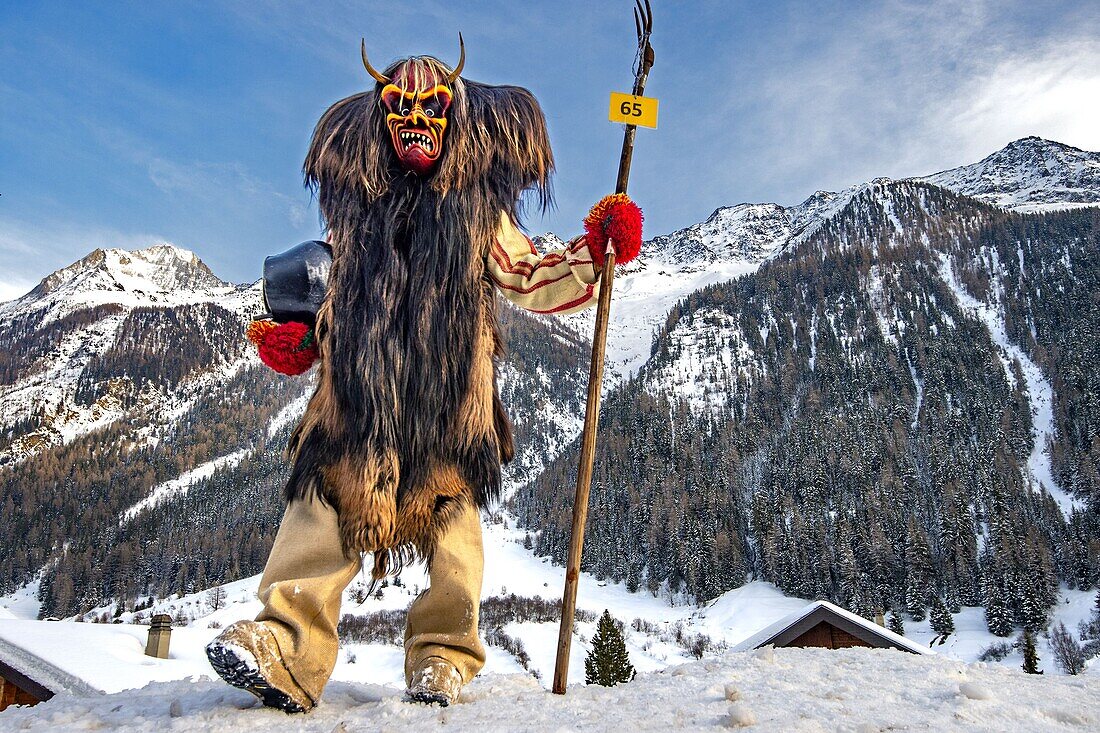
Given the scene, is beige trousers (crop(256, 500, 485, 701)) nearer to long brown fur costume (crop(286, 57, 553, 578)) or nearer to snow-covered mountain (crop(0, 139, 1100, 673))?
long brown fur costume (crop(286, 57, 553, 578))

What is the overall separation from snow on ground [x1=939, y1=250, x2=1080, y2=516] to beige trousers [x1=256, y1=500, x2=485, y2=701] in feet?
268

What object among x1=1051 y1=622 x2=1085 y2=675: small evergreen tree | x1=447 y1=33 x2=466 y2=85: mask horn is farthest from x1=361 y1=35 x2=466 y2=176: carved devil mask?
x1=1051 y1=622 x2=1085 y2=675: small evergreen tree

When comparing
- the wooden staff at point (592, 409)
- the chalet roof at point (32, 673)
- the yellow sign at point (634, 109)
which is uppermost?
the yellow sign at point (634, 109)

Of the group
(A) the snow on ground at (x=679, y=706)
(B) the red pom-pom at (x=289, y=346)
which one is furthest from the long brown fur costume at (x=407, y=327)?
(A) the snow on ground at (x=679, y=706)

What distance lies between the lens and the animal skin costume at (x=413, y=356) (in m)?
2.48

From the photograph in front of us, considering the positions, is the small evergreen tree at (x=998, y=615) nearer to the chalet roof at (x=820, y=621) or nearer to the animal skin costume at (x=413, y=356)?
the chalet roof at (x=820, y=621)

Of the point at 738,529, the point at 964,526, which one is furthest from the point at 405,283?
the point at 738,529

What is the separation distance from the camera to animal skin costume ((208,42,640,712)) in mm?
2477

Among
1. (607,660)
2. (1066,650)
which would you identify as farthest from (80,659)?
(1066,650)

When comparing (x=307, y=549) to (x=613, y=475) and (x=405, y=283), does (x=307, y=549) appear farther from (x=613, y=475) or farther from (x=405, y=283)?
(x=613, y=475)

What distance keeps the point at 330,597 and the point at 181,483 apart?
137413 millimetres

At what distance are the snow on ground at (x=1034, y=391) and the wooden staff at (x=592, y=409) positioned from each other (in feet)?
266

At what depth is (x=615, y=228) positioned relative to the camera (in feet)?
9.38

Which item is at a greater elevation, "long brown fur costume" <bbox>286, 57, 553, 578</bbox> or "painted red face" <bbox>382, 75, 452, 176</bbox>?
"painted red face" <bbox>382, 75, 452, 176</bbox>
